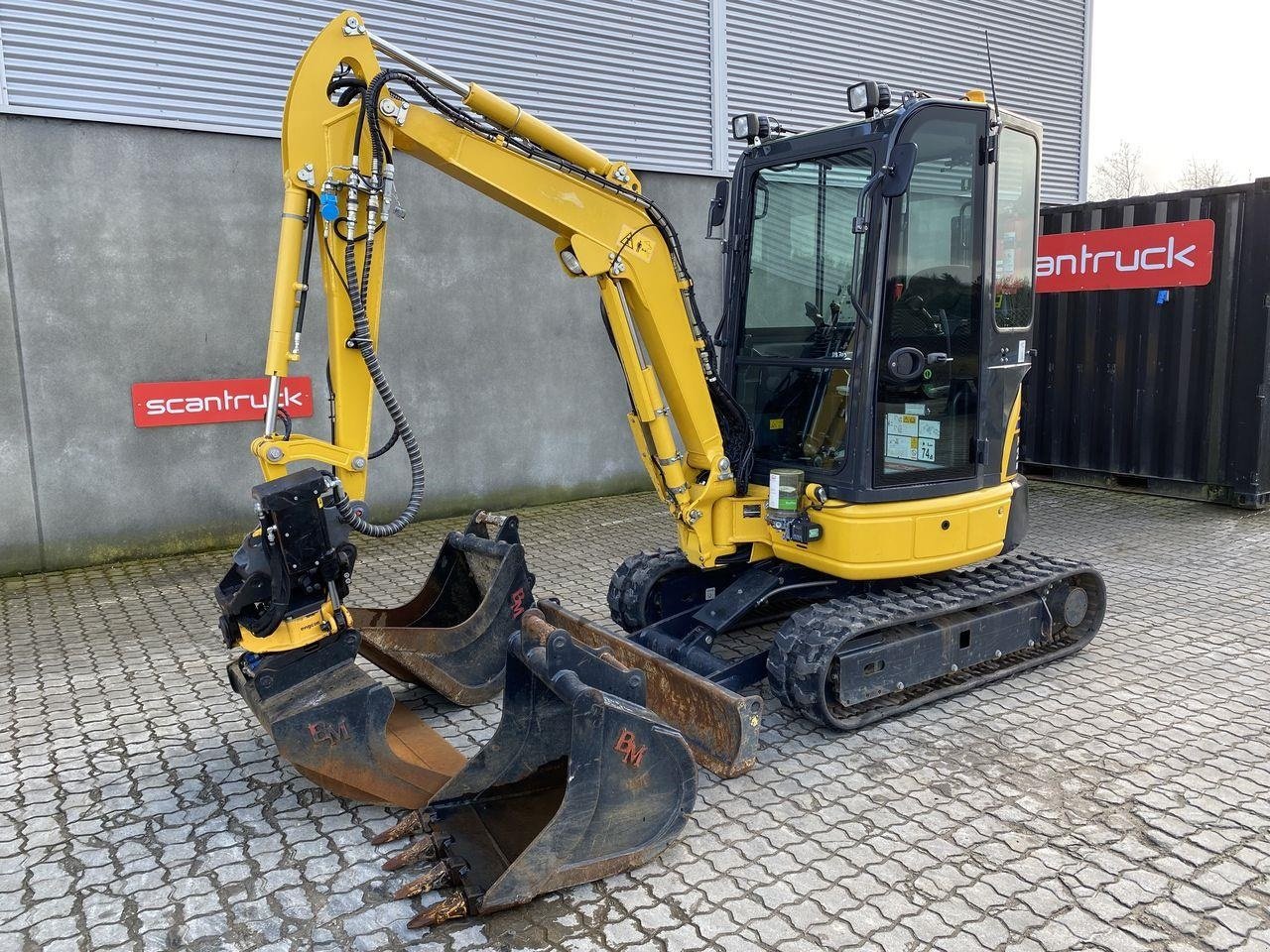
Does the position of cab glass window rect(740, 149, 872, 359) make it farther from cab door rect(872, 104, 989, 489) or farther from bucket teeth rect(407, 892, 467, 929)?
bucket teeth rect(407, 892, 467, 929)

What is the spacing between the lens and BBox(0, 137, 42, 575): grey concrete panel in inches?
283

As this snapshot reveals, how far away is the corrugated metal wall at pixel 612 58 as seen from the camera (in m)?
7.28

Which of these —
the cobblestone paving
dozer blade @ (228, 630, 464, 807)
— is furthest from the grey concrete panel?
dozer blade @ (228, 630, 464, 807)

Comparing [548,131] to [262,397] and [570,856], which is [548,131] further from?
[262,397]

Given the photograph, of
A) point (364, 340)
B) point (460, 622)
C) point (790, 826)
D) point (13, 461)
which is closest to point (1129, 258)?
point (460, 622)

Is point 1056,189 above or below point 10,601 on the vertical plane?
above

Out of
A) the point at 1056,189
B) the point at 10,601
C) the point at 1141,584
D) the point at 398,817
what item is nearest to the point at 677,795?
the point at 398,817

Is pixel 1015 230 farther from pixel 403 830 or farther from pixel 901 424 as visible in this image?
pixel 403 830

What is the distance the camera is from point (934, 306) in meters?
4.59

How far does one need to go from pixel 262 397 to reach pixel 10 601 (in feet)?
8.09

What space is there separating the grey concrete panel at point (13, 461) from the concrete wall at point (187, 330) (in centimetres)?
1

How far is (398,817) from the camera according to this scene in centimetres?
375

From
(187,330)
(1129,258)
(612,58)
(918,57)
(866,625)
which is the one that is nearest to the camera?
(866,625)

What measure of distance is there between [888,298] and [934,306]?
1.04 ft
